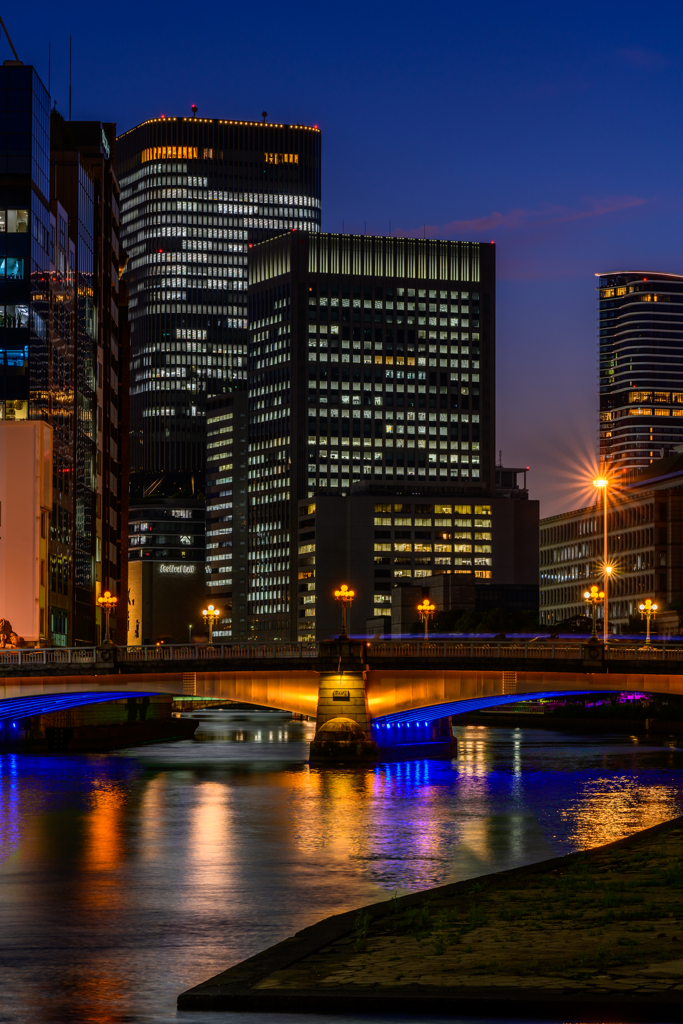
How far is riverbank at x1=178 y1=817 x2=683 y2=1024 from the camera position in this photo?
20.3 m

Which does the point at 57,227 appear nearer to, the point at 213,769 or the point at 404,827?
the point at 213,769

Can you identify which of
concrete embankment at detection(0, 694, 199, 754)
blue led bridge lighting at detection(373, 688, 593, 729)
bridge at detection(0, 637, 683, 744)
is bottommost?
concrete embankment at detection(0, 694, 199, 754)

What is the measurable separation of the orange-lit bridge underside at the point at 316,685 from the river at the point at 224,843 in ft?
15.8

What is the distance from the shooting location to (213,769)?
10238 cm

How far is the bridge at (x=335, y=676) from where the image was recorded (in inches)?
3861

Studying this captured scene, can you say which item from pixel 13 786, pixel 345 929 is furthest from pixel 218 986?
pixel 13 786

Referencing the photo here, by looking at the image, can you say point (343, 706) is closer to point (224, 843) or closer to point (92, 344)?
point (224, 843)

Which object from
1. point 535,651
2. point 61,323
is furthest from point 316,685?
point 61,323

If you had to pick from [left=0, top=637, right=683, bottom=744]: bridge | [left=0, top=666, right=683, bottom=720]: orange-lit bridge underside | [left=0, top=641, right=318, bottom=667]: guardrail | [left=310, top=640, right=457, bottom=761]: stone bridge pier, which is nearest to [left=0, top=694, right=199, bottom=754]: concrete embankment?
[left=0, top=641, right=318, bottom=667]: guardrail

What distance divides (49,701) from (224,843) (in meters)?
48.9

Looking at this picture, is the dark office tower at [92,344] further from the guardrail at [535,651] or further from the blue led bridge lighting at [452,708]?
the guardrail at [535,651]

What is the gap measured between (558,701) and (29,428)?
3029 inches

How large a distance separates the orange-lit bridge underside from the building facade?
3828cm

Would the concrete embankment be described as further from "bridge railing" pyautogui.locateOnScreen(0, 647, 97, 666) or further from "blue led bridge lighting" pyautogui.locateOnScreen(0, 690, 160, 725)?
"bridge railing" pyautogui.locateOnScreen(0, 647, 97, 666)
